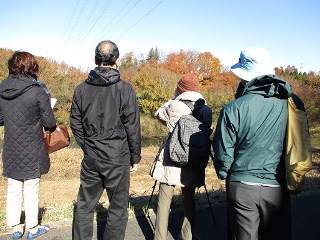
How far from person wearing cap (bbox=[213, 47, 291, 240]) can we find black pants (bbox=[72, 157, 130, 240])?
1031 millimetres

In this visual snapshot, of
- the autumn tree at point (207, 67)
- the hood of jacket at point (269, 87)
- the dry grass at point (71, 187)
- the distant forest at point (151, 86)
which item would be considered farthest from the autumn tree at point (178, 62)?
the hood of jacket at point (269, 87)

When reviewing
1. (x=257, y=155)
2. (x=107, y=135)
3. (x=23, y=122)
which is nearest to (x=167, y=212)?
(x=107, y=135)

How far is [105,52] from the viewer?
2805 millimetres

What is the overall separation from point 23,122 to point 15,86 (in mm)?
374

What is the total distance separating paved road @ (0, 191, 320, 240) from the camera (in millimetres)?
3474

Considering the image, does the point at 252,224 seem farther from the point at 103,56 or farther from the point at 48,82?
the point at 48,82

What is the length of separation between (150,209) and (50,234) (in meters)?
1.31

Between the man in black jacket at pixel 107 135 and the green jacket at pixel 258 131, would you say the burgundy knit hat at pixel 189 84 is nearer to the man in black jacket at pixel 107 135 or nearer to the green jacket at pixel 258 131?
the man in black jacket at pixel 107 135

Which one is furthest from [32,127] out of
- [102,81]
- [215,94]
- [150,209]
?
[215,94]

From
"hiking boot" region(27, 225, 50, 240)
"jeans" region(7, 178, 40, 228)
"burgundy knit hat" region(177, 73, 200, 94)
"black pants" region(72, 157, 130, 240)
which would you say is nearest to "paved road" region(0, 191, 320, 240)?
"hiking boot" region(27, 225, 50, 240)

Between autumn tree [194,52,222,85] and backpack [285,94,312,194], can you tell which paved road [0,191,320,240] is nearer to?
backpack [285,94,312,194]

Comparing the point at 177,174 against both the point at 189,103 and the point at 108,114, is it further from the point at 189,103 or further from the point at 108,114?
the point at 108,114

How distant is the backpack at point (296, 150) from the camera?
2189 millimetres

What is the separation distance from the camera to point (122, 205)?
295 centimetres
